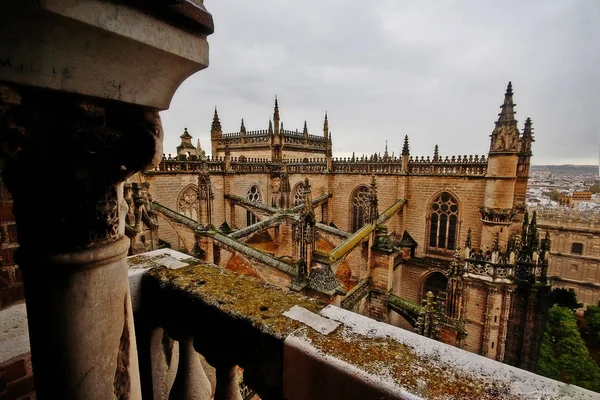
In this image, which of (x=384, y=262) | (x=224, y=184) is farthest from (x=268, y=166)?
(x=384, y=262)

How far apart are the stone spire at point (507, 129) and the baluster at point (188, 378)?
48.6ft

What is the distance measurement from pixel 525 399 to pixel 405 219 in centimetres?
1609

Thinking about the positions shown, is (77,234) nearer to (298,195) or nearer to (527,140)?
(527,140)

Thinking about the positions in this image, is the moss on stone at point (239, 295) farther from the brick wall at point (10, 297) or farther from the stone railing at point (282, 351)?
the brick wall at point (10, 297)

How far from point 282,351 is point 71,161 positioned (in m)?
1.09

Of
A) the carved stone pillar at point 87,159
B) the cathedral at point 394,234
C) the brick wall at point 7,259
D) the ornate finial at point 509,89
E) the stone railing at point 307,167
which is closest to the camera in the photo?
the carved stone pillar at point 87,159

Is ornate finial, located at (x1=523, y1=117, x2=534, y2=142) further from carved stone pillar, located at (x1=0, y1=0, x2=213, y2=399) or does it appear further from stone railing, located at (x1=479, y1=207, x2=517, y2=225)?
carved stone pillar, located at (x1=0, y1=0, x2=213, y2=399)

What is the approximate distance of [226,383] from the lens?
60.1 inches

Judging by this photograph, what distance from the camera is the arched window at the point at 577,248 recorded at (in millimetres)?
30583

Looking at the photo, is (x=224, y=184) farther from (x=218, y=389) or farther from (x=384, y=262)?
(x=218, y=389)

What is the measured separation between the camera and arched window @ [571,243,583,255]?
30.6 m

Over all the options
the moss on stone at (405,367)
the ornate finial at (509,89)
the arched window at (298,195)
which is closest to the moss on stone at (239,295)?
the moss on stone at (405,367)

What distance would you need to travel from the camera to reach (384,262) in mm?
11180

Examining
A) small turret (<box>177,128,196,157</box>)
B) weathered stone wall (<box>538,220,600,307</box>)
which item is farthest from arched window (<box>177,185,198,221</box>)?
weathered stone wall (<box>538,220,600,307</box>)
